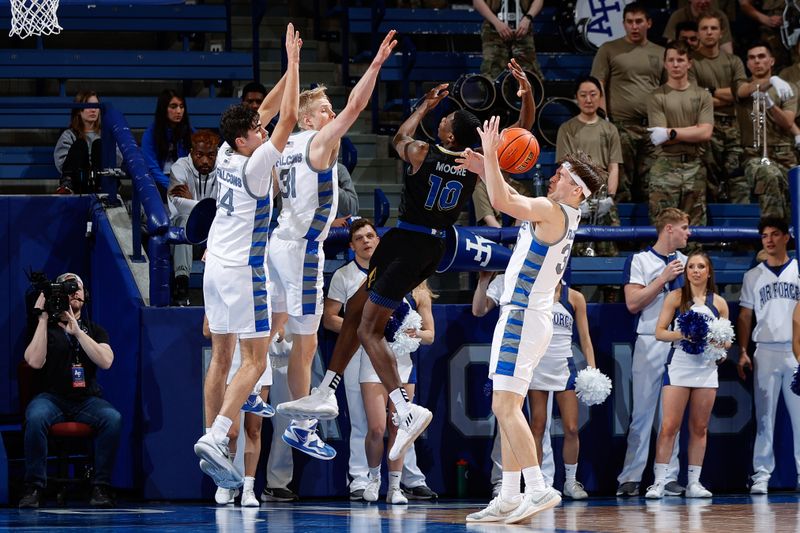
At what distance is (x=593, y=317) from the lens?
13.9 metres

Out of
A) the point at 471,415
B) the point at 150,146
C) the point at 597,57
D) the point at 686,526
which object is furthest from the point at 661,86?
the point at 686,526

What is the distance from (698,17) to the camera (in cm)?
1712

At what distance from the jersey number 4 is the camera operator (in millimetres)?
3504

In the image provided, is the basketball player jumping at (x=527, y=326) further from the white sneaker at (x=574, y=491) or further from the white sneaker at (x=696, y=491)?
the white sneaker at (x=696, y=491)

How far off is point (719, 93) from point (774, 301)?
141 inches

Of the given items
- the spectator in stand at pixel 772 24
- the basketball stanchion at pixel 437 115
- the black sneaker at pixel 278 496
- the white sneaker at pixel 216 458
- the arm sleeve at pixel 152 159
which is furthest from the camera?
the spectator in stand at pixel 772 24

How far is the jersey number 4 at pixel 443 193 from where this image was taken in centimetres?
1095

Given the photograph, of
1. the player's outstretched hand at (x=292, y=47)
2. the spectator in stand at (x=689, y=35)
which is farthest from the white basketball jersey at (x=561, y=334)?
the spectator in stand at (x=689, y=35)

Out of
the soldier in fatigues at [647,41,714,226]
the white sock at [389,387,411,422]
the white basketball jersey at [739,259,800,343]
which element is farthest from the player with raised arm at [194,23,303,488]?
the soldier in fatigues at [647,41,714,226]

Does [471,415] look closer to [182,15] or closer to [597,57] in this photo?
[597,57]

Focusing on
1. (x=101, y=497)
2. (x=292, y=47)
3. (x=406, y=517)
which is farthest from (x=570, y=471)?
(x=292, y=47)

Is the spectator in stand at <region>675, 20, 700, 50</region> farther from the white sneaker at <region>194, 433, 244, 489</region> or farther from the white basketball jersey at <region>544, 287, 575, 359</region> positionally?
the white sneaker at <region>194, 433, 244, 489</region>

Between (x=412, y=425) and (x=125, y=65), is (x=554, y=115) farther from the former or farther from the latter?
(x=412, y=425)

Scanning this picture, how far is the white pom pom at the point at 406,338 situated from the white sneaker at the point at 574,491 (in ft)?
6.72
